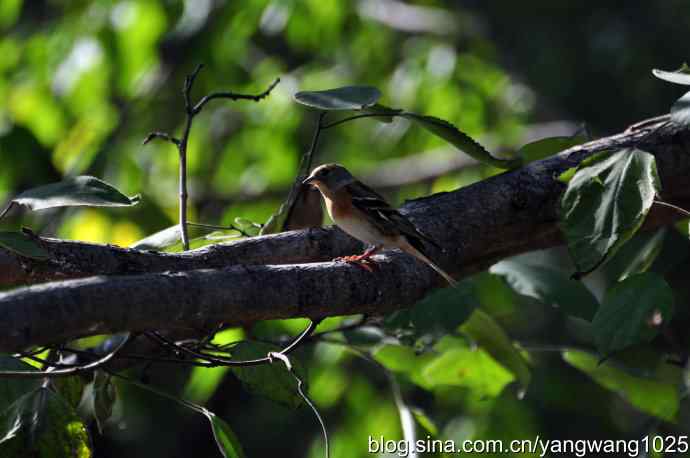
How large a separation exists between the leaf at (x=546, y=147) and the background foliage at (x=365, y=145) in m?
0.39

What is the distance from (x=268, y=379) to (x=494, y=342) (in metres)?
1.07

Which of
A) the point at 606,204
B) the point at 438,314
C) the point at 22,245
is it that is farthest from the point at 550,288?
the point at 22,245

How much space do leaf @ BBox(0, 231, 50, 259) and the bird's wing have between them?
3.38ft

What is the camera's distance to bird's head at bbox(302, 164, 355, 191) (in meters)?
3.53

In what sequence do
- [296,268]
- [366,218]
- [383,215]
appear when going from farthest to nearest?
[366,218] → [383,215] → [296,268]

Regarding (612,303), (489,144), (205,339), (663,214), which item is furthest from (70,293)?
(489,144)

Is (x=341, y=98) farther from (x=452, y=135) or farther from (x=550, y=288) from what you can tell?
(x=550, y=288)

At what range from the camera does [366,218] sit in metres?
3.10

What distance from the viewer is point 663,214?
9.32ft

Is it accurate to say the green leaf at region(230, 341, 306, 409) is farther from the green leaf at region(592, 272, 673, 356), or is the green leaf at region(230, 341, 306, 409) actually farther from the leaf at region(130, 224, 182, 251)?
the green leaf at region(592, 272, 673, 356)

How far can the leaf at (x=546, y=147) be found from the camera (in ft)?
9.78

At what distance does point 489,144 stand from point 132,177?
316 cm

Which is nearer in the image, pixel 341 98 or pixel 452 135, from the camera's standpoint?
pixel 341 98

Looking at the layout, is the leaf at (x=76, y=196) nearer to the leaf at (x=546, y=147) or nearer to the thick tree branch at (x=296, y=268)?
the thick tree branch at (x=296, y=268)
